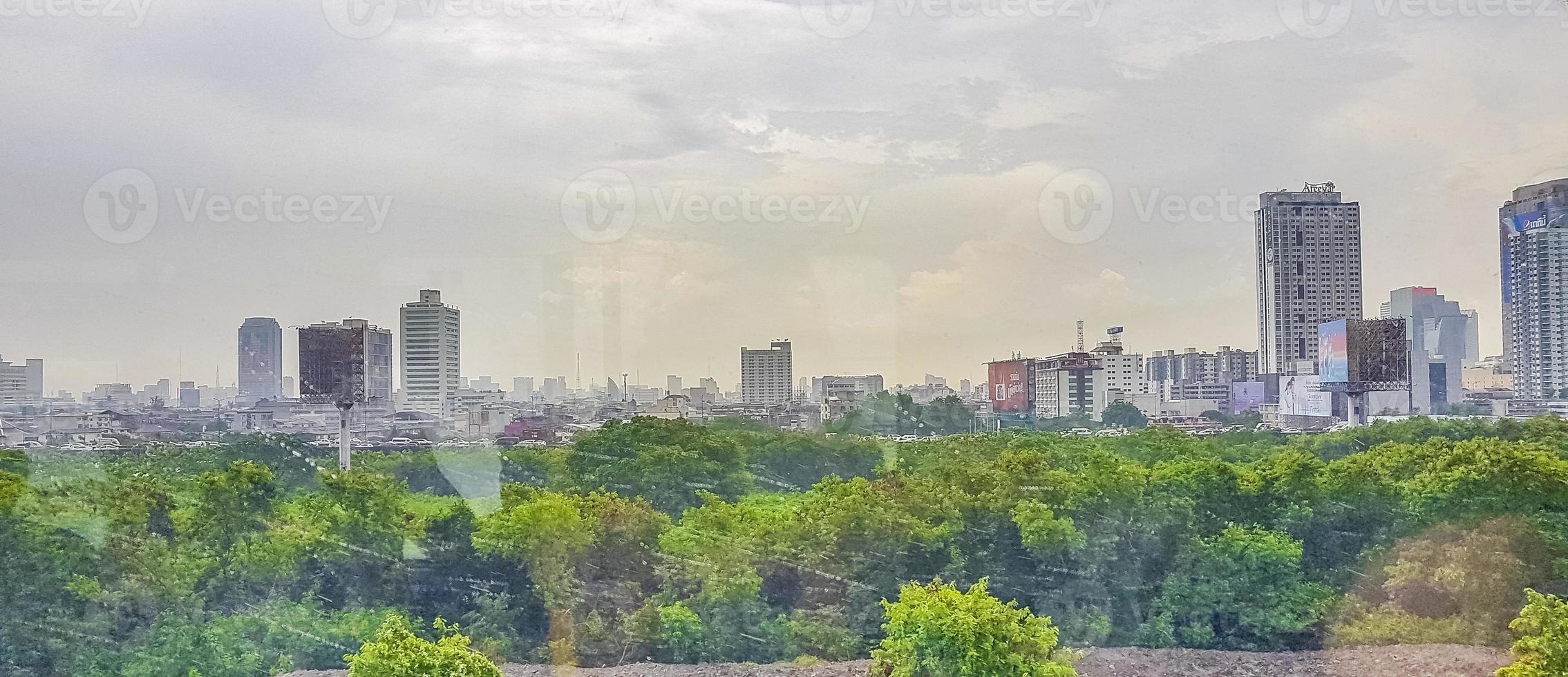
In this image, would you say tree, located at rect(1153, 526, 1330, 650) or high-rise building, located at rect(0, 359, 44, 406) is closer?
high-rise building, located at rect(0, 359, 44, 406)

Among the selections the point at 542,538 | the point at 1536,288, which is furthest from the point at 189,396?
the point at 1536,288

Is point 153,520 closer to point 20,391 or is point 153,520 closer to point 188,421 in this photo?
point 188,421

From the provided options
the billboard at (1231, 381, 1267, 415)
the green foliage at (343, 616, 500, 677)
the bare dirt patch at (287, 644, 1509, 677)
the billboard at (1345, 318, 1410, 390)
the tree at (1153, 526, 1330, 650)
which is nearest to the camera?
the green foliage at (343, 616, 500, 677)

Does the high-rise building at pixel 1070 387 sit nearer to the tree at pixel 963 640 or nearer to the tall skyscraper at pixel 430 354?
the tree at pixel 963 640

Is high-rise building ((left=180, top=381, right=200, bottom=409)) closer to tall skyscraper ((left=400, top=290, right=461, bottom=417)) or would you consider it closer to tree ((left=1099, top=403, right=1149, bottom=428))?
tall skyscraper ((left=400, top=290, right=461, bottom=417))

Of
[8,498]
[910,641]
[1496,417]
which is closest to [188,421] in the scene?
[8,498]

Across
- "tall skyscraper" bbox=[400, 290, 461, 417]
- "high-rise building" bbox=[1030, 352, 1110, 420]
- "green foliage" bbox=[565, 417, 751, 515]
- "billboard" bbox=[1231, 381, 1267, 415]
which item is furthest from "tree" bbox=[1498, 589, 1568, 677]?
"tall skyscraper" bbox=[400, 290, 461, 417]
